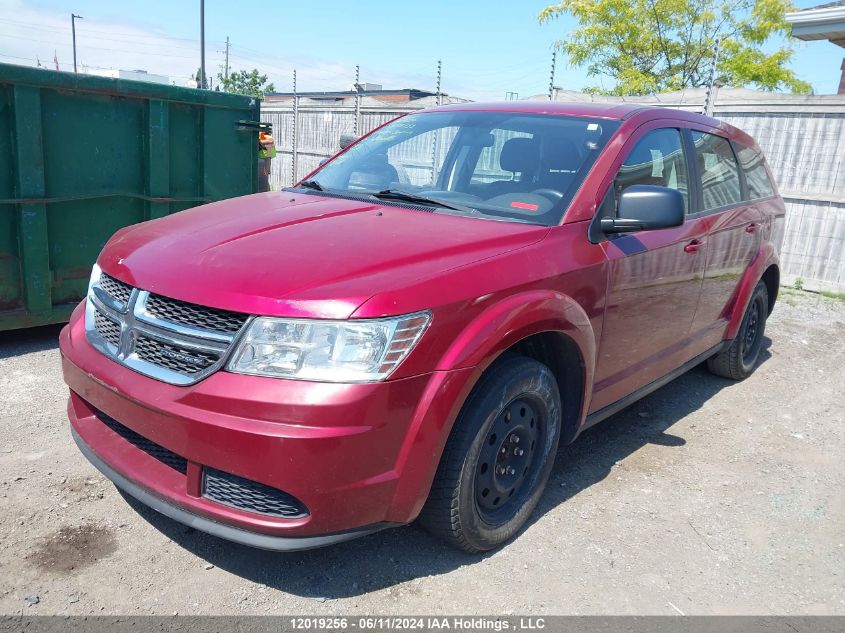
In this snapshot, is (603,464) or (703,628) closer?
(703,628)

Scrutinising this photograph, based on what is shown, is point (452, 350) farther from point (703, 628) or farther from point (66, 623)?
point (66, 623)

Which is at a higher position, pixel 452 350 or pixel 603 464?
pixel 452 350

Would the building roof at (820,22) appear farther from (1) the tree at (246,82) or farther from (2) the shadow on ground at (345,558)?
(1) the tree at (246,82)

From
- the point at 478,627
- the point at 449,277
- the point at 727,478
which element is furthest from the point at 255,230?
the point at 727,478

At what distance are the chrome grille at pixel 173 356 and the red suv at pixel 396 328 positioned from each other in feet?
0.04

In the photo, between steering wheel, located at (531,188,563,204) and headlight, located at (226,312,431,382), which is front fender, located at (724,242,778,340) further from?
headlight, located at (226,312,431,382)

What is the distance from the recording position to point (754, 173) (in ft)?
17.0

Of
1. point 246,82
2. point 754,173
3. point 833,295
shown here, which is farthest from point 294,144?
point 246,82

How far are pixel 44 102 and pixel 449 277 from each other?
3763 mm

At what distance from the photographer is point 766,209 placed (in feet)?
16.9

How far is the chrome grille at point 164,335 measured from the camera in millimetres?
2352

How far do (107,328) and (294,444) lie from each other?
1.08m

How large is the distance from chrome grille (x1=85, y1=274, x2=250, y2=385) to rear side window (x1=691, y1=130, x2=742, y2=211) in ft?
10.2

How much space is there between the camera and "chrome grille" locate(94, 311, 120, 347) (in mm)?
2713
